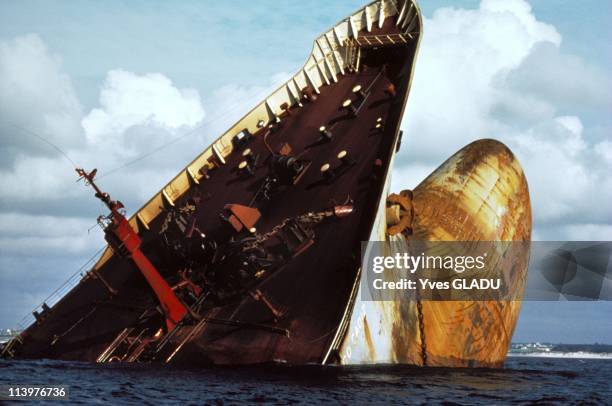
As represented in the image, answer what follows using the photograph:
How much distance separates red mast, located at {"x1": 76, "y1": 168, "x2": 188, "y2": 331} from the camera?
3256cm

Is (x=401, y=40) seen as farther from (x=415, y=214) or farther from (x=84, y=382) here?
(x=84, y=382)

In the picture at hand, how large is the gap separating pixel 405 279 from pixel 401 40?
44.4 ft

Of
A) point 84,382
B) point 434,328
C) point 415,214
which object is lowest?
point 84,382

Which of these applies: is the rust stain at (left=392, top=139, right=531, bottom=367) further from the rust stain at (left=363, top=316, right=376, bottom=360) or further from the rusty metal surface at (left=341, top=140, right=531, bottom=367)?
the rust stain at (left=363, top=316, right=376, bottom=360)

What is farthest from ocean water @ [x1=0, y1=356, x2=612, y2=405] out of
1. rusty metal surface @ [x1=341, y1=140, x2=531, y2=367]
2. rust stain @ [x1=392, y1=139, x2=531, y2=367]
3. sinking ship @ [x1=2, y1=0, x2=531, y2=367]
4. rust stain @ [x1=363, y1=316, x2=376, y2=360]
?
rust stain @ [x1=392, y1=139, x2=531, y2=367]

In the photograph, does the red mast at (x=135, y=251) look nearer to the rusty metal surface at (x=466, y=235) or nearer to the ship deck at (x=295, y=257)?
the ship deck at (x=295, y=257)

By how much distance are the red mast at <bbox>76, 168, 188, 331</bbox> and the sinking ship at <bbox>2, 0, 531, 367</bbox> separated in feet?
0.19

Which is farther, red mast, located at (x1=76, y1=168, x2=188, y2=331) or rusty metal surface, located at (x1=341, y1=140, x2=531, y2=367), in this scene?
rusty metal surface, located at (x1=341, y1=140, x2=531, y2=367)

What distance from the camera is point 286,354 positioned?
29.2 meters

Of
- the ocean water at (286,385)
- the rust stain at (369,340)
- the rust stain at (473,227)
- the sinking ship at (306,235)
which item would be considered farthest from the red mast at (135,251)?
the rust stain at (473,227)

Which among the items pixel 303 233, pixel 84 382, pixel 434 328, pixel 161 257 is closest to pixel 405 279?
pixel 434 328

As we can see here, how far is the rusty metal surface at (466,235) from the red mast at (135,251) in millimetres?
8439

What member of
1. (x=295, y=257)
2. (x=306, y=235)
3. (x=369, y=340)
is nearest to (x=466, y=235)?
(x=306, y=235)

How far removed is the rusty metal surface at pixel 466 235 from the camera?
34.9 metres
